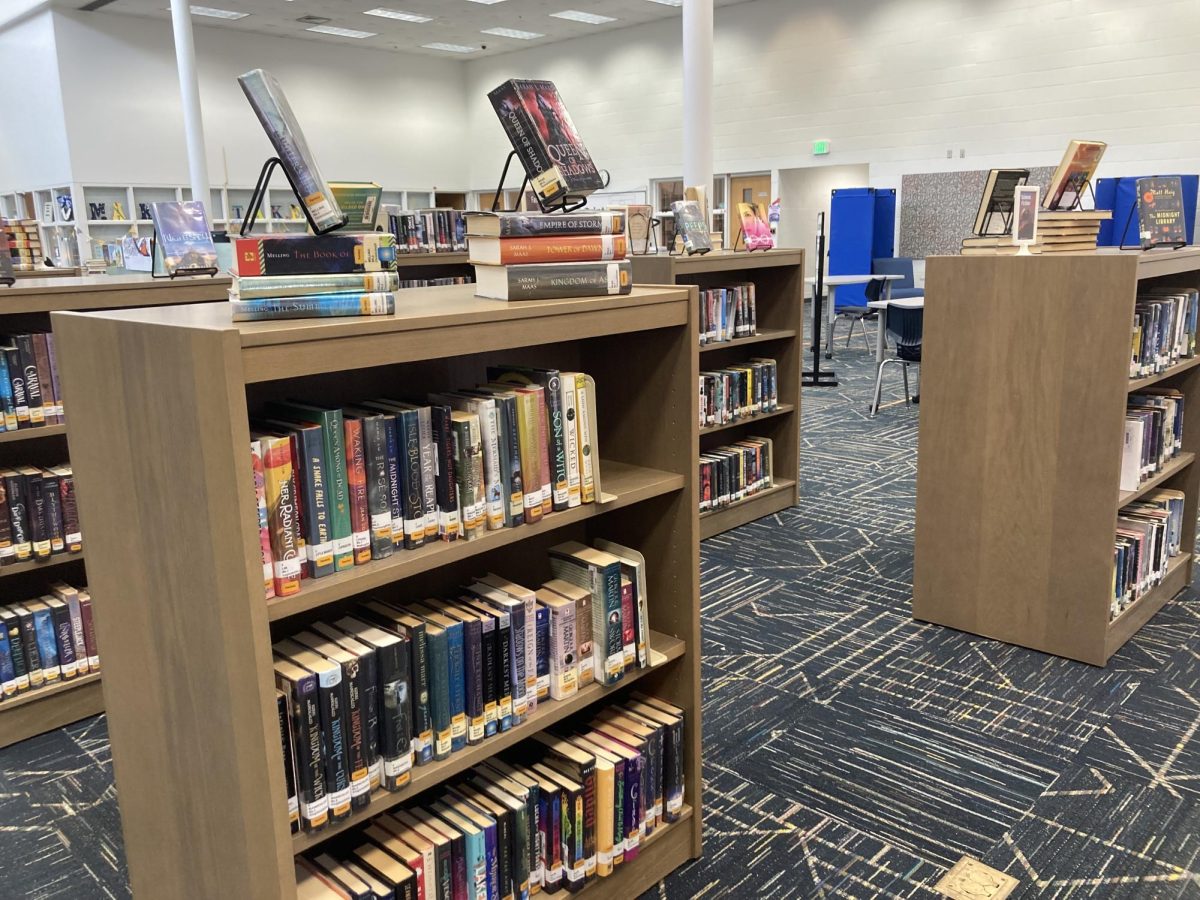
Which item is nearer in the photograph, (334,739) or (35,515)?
(334,739)

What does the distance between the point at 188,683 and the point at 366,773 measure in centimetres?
33

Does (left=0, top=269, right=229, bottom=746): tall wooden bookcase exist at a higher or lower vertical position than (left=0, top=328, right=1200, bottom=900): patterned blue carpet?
higher

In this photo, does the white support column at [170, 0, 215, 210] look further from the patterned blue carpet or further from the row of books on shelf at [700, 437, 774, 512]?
the patterned blue carpet

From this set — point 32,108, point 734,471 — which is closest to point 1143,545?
point 734,471

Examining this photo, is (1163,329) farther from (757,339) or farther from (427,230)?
(427,230)

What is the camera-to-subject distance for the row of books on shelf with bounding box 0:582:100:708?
2.94 m

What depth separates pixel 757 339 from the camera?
495cm

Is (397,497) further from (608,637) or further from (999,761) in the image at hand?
(999,761)

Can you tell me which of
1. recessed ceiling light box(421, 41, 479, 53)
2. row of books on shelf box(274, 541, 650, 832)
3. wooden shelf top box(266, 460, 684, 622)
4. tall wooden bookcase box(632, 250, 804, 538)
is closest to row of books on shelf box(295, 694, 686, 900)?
row of books on shelf box(274, 541, 650, 832)

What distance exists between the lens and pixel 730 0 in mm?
13617

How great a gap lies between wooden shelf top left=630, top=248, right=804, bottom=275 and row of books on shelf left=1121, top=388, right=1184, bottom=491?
183 cm

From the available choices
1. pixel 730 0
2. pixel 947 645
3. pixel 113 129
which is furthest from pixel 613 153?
pixel 947 645

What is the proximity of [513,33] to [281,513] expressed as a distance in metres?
15.5

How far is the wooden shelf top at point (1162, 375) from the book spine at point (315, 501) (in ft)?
8.99
